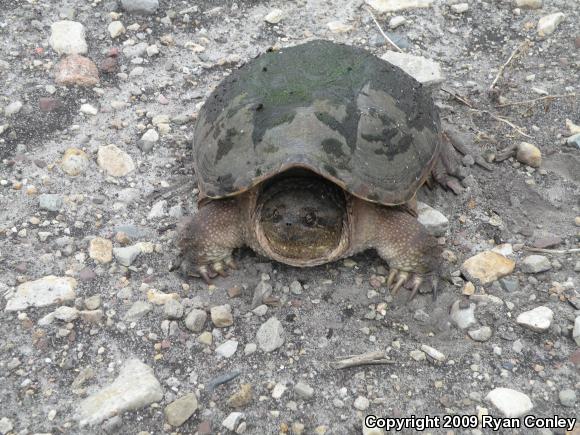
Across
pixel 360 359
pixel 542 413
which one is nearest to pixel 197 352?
pixel 360 359

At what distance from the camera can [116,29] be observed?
4734 mm

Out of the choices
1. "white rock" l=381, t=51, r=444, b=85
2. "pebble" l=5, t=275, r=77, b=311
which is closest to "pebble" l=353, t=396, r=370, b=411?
"pebble" l=5, t=275, r=77, b=311

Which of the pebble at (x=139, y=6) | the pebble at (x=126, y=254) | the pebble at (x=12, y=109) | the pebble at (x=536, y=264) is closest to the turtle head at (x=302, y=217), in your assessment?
the pebble at (x=126, y=254)

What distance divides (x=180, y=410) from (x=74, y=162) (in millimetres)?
1778

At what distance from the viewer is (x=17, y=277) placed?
3.14 meters

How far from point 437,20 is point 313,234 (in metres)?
2.77

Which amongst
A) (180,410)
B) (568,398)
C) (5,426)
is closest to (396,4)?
(568,398)

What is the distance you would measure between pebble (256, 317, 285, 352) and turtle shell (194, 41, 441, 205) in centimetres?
62

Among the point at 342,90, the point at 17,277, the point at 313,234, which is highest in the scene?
the point at 342,90

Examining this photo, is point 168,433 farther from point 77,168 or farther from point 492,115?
point 492,115

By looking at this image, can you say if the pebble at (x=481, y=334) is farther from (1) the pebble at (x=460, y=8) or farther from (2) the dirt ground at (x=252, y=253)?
(1) the pebble at (x=460, y=8)

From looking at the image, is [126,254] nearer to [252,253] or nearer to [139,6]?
[252,253]

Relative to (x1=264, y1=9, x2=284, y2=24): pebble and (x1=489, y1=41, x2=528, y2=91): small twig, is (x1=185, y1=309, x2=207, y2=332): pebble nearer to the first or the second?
(x1=489, y1=41, x2=528, y2=91): small twig

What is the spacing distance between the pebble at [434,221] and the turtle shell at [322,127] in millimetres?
253
